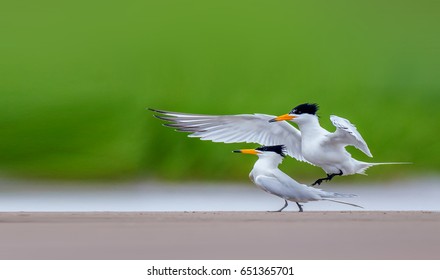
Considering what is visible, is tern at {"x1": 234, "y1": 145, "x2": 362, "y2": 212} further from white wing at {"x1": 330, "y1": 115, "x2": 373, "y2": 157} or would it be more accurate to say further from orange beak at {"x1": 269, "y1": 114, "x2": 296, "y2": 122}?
white wing at {"x1": 330, "y1": 115, "x2": 373, "y2": 157}

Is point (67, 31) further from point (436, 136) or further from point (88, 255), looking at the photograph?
point (436, 136)

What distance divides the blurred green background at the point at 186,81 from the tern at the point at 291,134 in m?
0.05

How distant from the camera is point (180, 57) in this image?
449 centimetres

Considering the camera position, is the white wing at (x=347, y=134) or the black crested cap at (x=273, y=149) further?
the black crested cap at (x=273, y=149)

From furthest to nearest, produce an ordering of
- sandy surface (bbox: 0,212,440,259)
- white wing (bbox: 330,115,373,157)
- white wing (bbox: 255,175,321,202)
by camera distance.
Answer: white wing (bbox: 255,175,321,202)
white wing (bbox: 330,115,373,157)
sandy surface (bbox: 0,212,440,259)

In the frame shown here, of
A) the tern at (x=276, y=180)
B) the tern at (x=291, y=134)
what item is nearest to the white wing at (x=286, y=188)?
the tern at (x=276, y=180)

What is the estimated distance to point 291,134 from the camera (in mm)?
4398

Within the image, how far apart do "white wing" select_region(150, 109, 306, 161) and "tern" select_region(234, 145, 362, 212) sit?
68 millimetres

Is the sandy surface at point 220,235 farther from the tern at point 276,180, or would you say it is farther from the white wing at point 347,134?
the white wing at point 347,134

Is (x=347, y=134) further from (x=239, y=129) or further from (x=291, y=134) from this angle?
(x=239, y=129)

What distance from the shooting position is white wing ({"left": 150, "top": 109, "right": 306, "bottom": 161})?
4.40 metres

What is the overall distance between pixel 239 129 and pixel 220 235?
736 mm

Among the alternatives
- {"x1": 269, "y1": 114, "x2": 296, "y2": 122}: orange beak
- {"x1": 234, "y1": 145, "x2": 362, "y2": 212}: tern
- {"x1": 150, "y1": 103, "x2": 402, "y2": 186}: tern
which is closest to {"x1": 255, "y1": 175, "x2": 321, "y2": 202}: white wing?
{"x1": 234, "y1": 145, "x2": 362, "y2": 212}: tern

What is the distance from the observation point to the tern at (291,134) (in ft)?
14.2
